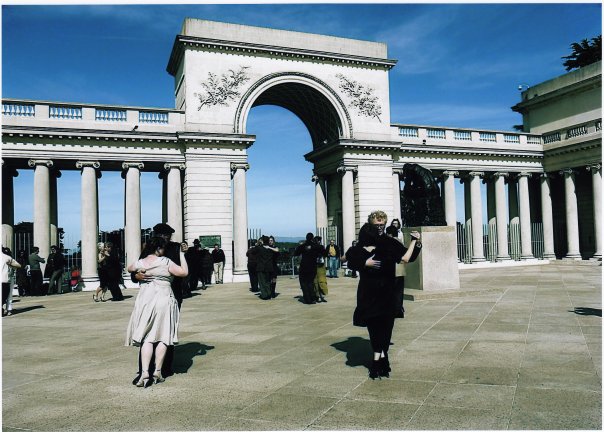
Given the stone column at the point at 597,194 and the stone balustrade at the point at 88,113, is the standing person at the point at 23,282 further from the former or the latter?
the stone column at the point at 597,194

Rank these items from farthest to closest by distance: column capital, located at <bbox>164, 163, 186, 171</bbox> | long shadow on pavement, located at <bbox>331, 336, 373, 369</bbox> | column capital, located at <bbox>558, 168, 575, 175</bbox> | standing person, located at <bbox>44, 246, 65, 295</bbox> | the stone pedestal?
1. column capital, located at <bbox>558, 168, 575, 175</bbox>
2. column capital, located at <bbox>164, 163, 186, 171</bbox>
3. standing person, located at <bbox>44, 246, 65, 295</bbox>
4. the stone pedestal
5. long shadow on pavement, located at <bbox>331, 336, 373, 369</bbox>

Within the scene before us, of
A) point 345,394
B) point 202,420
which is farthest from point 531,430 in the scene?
Answer: point 202,420

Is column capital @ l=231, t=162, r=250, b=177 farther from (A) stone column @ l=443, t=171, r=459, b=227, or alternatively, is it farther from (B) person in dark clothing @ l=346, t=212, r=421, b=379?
(B) person in dark clothing @ l=346, t=212, r=421, b=379

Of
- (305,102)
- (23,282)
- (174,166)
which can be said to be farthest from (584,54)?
(23,282)

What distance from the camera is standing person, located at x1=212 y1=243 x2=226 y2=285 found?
2161cm

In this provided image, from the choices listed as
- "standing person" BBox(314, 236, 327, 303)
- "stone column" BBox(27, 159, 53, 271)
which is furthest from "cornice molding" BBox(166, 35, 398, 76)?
"standing person" BBox(314, 236, 327, 303)

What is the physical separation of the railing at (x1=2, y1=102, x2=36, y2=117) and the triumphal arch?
0.06 m

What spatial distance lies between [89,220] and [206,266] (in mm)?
6340

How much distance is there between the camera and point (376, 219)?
6.04 meters

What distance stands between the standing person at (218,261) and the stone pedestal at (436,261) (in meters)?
10.4

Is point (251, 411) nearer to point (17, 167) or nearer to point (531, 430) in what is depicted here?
point (531, 430)

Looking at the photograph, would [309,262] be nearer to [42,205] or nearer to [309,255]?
[309,255]

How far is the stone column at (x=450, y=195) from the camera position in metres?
30.3

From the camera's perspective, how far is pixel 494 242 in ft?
105
